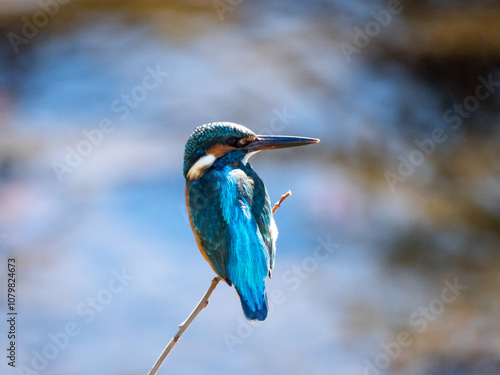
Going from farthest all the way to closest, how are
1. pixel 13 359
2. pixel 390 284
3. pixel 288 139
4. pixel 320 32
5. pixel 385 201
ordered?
pixel 320 32
pixel 385 201
pixel 390 284
pixel 13 359
pixel 288 139

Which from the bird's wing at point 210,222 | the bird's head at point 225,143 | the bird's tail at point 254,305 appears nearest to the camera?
the bird's tail at point 254,305

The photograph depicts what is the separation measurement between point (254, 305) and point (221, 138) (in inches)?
24.1

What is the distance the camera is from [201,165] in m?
2.46

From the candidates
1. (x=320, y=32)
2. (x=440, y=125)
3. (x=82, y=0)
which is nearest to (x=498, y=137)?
(x=440, y=125)

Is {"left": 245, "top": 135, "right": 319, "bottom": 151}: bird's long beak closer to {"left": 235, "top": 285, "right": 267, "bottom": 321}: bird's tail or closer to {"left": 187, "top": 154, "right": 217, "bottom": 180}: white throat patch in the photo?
{"left": 187, "top": 154, "right": 217, "bottom": 180}: white throat patch

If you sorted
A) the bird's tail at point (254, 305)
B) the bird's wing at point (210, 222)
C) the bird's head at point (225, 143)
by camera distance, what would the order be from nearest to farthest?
the bird's tail at point (254, 305), the bird's wing at point (210, 222), the bird's head at point (225, 143)

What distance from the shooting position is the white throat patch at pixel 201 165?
245cm

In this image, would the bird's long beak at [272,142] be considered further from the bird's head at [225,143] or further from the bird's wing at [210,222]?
the bird's wing at [210,222]

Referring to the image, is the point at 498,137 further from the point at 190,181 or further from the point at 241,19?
the point at 190,181

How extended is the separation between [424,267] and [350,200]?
820 mm

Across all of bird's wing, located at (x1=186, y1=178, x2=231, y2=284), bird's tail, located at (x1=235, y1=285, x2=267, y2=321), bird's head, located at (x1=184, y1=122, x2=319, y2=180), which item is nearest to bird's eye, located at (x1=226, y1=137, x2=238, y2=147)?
bird's head, located at (x1=184, y1=122, x2=319, y2=180)

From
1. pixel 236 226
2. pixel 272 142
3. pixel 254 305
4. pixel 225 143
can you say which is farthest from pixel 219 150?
pixel 254 305

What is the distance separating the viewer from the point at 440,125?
595cm

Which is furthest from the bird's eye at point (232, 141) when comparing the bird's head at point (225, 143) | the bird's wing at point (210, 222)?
the bird's wing at point (210, 222)
